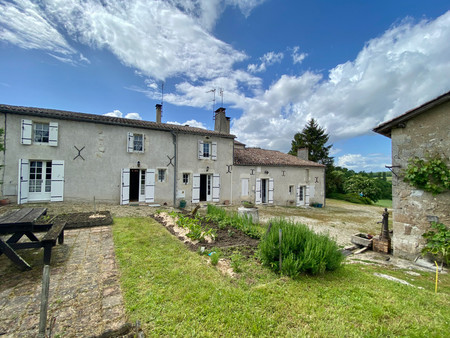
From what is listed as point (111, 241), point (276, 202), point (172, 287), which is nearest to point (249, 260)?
point (172, 287)

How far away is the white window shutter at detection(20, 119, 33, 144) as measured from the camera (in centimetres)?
896

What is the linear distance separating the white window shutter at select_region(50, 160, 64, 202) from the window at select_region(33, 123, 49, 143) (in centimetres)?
122

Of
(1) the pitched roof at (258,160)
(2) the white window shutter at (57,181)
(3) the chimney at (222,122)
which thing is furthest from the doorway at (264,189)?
(2) the white window shutter at (57,181)

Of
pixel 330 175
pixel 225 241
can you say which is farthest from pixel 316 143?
pixel 225 241

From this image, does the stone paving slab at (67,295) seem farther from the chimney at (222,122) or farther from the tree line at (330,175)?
the tree line at (330,175)

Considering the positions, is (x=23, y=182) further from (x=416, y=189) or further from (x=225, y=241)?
(x=416, y=189)

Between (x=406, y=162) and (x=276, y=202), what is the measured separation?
10.8 meters

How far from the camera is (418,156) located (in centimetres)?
507

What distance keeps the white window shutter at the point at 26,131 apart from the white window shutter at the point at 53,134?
666 mm

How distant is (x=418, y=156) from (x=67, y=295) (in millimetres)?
7709

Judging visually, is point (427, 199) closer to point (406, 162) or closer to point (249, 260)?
point (406, 162)

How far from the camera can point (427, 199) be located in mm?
4891

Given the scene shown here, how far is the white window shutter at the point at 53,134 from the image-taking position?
31.0 ft

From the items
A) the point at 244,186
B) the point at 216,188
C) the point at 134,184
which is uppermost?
the point at 134,184
